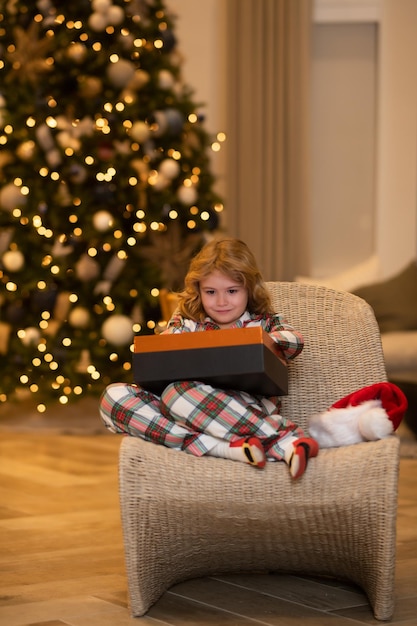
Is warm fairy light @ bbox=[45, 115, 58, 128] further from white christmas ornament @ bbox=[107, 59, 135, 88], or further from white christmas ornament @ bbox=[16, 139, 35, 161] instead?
white christmas ornament @ bbox=[107, 59, 135, 88]

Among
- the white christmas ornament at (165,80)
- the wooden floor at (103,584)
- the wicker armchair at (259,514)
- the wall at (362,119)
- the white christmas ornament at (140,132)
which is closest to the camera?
the wicker armchair at (259,514)

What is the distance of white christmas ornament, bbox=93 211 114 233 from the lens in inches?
205

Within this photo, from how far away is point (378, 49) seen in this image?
7.19m

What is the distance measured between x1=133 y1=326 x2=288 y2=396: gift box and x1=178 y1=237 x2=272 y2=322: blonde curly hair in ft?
0.78

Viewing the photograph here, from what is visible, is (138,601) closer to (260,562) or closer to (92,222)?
(260,562)

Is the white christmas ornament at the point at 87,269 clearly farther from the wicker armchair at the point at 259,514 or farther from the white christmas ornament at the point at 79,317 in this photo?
the wicker armchair at the point at 259,514

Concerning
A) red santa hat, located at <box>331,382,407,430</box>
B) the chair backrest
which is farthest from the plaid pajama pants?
the chair backrest

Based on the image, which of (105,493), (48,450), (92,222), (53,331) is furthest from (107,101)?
(105,493)

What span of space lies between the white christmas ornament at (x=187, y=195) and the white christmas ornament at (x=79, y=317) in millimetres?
779

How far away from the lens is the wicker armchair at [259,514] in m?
2.10

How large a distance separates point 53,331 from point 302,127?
259 centimetres

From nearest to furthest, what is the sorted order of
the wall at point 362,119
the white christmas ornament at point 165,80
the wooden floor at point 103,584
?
the wooden floor at point 103,584, the white christmas ornament at point 165,80, the wall at point 362,119

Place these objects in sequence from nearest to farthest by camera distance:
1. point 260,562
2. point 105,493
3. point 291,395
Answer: point 260,562, point 291,395, point 105,493

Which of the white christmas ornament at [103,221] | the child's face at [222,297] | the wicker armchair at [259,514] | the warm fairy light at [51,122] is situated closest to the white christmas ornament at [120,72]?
the warm fairy light at [51,122]
